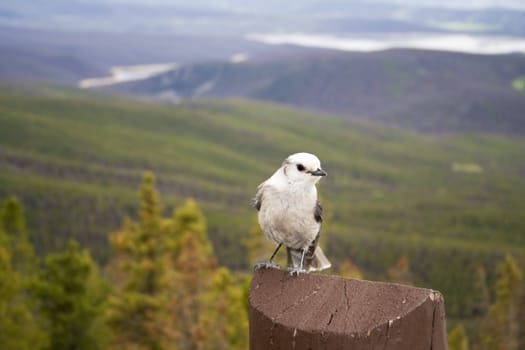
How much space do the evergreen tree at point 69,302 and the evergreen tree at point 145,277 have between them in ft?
4.81

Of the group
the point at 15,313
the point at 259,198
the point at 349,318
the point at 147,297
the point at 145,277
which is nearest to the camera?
the point at 349,318

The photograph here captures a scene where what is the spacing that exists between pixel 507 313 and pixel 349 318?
36687 mm

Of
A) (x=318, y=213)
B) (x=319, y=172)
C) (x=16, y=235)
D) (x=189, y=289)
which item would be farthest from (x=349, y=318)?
(x=16, y=235)

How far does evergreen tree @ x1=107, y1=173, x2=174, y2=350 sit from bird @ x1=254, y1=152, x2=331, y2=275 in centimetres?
2447

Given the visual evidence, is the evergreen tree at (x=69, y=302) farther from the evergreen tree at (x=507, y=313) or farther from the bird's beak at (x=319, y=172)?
the bird's beak at (x=319, y=172)

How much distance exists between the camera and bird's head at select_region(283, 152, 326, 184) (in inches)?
269

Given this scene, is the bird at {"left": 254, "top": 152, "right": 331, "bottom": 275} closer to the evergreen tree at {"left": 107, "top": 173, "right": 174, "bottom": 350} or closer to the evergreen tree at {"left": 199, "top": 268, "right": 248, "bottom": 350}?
the evergreen tree at {"left": 199, "top": 268, "right": 248, "bottom": 350}

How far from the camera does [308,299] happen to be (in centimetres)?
516

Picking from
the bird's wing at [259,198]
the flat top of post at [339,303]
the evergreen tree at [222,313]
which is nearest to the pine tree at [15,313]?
the evergreen tree at [222,313]

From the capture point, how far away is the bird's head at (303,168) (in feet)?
22.4

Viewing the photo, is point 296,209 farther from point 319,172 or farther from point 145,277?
point 145,277

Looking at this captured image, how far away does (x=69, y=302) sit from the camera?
Answer: 98.1 ft

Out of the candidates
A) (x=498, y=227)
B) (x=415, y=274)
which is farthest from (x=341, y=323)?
(x=498, y=227)

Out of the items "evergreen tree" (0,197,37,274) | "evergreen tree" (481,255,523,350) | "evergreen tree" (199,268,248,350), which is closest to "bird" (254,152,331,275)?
"evergreen tree" (199,268,248,350)
